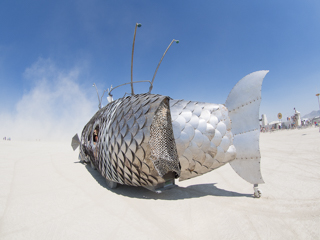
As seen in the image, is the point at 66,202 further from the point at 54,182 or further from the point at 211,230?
the point at 211,230

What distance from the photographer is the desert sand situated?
2332 mm

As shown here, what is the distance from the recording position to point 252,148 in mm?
3217

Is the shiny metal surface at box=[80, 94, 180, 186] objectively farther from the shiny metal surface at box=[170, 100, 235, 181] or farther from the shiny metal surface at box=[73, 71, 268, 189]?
the shiny metal surface at box=[170, 100, 235, 181]

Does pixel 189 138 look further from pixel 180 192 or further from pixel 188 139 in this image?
pixel 180 192

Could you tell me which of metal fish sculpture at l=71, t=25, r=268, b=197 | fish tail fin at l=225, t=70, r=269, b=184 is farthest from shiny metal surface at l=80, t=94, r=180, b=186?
fish tail fin at l=225, t=70, r=269, b=184

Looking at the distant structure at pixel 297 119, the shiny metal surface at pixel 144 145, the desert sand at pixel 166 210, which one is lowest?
the desert sand at pixel 166 210

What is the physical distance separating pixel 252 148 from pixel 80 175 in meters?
5.29

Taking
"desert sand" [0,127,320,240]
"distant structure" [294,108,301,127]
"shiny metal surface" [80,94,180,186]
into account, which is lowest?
"desert sand" [0,127,320,240]

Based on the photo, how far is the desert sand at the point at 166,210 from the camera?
2332mm

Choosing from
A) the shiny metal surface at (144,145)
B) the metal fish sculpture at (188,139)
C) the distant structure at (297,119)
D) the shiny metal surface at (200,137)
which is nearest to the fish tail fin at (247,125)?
the metal fish sculpture at (188,139)

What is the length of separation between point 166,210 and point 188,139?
1.39m

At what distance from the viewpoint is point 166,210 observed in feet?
9.88

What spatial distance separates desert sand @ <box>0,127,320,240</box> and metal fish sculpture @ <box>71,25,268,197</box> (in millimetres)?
473

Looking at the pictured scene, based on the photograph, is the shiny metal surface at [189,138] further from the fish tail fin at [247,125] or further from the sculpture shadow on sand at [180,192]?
the sculpture shadow on sand at [180,192]
